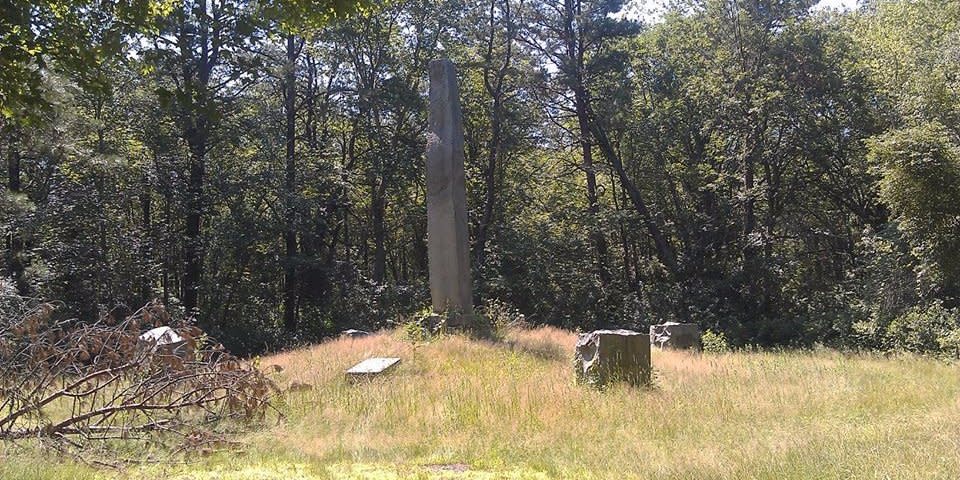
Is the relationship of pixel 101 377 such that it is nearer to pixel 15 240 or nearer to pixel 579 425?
pixel 579 425

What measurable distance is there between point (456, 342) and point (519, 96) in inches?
615

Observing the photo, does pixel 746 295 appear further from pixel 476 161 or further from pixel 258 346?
pixel 258 346

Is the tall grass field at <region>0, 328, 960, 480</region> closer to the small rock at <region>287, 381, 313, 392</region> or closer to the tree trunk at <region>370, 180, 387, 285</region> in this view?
the small rock at <region>287, 381, 313, 392</region>

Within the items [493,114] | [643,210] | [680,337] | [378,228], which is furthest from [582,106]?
[680,337]

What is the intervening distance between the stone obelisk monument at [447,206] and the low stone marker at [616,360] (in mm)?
4454

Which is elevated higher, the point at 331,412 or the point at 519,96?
the point at 519,96

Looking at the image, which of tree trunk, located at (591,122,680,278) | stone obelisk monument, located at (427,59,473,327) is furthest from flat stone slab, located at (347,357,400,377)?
tree trunk, located at (591,122,680,278)

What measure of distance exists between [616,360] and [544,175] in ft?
59.6

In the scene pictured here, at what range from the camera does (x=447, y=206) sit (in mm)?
14195

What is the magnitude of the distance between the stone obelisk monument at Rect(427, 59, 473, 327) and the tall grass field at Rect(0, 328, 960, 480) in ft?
7.74

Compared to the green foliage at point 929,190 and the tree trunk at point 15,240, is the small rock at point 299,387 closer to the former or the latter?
the tree trunk at point 15,240

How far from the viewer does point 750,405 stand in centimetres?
781

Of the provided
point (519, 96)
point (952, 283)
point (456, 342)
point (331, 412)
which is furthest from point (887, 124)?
point (331, 412)

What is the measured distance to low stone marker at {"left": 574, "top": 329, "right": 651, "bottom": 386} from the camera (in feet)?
31.1
